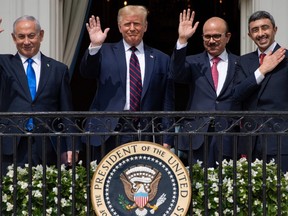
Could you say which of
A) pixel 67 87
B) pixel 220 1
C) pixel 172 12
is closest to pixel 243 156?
pixel 67 87

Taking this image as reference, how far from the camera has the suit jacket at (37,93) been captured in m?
8.43

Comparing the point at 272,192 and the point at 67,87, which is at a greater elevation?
the point at 67,87

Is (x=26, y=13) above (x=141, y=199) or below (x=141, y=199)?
above

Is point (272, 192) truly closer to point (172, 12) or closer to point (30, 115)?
point (30, 115)

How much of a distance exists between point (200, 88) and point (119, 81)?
764 mm

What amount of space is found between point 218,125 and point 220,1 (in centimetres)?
603

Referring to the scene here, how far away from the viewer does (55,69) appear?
8.58 metres

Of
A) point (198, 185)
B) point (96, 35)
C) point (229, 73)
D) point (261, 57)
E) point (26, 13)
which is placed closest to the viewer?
point (198, 185)

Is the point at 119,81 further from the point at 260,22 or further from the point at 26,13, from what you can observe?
the point at 26,13

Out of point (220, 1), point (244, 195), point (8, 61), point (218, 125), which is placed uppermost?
point (220, 1)

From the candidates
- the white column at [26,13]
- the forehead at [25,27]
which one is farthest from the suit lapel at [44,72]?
the white column at [26,13]

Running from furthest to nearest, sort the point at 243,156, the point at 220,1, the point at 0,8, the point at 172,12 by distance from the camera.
A: the point at 172,12
the point at 220,1
the point at 0,8
the point at 243,156

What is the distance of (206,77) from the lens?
858 centimetres

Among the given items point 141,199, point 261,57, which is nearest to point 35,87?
point 141,199
